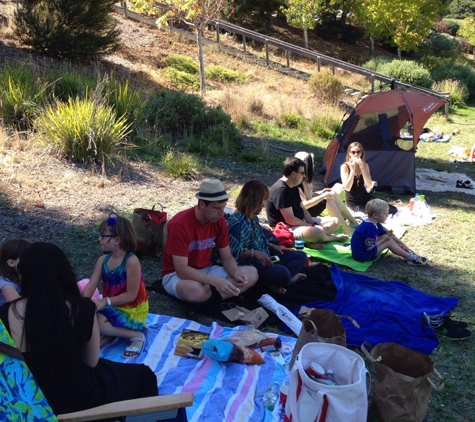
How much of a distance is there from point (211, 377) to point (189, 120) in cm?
773

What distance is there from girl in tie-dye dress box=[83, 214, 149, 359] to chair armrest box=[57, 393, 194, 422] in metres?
1.45

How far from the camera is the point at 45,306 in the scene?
2.32m

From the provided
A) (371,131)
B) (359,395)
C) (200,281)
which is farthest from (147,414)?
(371,131)

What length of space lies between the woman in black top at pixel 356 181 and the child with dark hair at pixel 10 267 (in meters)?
5.00

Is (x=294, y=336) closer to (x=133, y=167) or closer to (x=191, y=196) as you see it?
(x=191, y=196)

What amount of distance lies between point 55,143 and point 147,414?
20.0ft

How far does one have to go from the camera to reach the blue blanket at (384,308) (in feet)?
13.9

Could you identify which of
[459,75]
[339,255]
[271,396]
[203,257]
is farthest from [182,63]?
[271,396]

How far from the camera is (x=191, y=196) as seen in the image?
7.59 metres

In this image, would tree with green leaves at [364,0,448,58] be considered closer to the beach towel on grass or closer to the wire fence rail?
the wire fence rail

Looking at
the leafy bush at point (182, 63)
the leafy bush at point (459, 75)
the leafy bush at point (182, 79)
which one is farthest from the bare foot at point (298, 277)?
the leafy bush at point (459, 75)

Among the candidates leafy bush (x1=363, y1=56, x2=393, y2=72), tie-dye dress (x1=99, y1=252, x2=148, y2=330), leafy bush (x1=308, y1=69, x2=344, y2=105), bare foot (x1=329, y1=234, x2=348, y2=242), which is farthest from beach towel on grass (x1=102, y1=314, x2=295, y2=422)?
leafy bush (x1=363, y1=56, x2=393, y2=72)

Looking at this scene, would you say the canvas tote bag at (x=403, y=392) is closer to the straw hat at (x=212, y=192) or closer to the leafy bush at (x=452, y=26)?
the straw hat at (x=212, y=192)

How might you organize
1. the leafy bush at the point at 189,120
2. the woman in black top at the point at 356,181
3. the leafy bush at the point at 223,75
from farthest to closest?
the leafy bush at the point at 223,75, the leafy bush at the point at 189,120, the woman in black top at the point at 356,181
